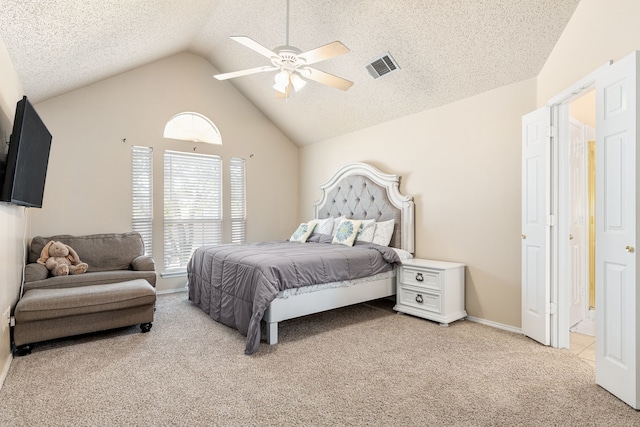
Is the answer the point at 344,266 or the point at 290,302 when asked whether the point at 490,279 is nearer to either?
the point at 344,266

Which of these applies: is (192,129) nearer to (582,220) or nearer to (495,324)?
(495,324)

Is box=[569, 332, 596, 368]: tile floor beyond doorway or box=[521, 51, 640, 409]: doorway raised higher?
box=[521, 51, 640, 409]: doorway

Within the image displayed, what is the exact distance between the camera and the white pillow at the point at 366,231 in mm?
4324

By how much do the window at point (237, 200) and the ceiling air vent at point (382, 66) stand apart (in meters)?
2.64

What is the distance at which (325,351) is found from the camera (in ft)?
9.28

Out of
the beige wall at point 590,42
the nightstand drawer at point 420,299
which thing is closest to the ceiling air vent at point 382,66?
the beige wall at point 590,42

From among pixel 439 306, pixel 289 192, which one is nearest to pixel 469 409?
pixel 439 306

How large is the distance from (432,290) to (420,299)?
0.61 feet

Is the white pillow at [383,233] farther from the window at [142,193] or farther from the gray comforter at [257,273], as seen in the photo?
the window at [142,193]

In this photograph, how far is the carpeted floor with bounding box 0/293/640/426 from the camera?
190cm

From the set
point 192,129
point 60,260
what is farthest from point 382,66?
point 60,260

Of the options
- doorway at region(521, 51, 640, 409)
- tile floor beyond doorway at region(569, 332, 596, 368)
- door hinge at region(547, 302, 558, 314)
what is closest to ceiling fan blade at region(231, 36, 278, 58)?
doorway at region(521, 51, 640, 409)

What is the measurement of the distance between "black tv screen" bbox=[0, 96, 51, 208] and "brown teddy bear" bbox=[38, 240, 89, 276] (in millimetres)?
948

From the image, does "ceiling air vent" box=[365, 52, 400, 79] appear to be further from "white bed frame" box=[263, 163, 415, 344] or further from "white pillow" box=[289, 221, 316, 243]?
"white pillow" box=[289, 221, 316, 243]
